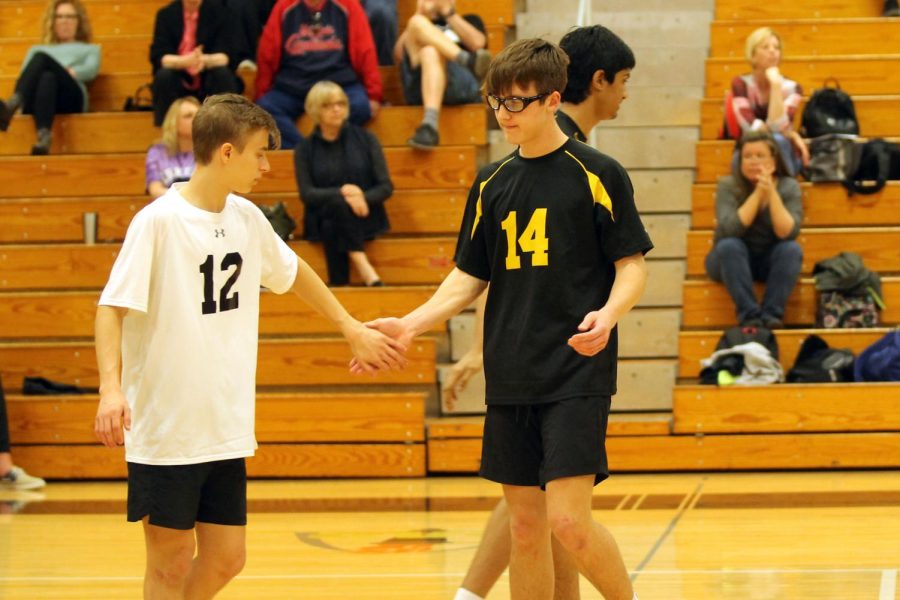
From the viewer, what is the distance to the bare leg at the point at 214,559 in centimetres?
369

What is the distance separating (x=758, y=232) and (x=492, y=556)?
4.37 meters

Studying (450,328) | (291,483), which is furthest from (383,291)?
(291,483)

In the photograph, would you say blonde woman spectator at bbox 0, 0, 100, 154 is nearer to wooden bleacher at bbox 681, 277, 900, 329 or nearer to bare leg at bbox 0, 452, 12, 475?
bare leg at bbox 0, 452, 12, 475

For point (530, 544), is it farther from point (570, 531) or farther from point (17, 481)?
point (17, 481)

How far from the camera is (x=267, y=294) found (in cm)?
816

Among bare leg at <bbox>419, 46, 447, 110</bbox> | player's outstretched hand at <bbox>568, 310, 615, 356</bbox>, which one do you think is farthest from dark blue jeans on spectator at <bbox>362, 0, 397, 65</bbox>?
player's outstretched hand at <bbox>568, 310, 615, 356</bbox>

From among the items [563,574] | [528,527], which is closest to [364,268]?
[563,574]

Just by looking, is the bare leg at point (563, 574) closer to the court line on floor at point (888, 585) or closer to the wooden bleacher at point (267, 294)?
the court line on floor at point (888, 585)

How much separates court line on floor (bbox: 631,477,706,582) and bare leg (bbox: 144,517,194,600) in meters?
2.03

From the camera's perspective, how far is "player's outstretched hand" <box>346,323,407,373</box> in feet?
13.3

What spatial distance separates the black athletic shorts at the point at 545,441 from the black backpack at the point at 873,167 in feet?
17.8

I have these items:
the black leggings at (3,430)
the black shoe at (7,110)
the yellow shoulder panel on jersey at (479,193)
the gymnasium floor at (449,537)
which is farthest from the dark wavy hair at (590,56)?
the black shoe at (7,110)

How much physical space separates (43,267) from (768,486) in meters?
4.60

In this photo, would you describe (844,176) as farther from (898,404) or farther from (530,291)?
(530,291)
